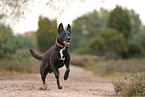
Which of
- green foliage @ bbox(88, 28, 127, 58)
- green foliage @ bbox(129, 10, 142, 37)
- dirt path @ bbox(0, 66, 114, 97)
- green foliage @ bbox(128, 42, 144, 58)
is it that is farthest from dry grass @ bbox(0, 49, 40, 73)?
green foliage @ bbox(129, 10, 142, 37)

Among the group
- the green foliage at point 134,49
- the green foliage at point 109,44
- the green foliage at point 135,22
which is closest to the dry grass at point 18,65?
the green foliage at point 109,44

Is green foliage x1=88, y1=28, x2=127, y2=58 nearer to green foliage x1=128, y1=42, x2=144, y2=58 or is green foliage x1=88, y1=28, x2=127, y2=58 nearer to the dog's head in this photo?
green foliage x1=128, y1=42, x2=144, y2=58

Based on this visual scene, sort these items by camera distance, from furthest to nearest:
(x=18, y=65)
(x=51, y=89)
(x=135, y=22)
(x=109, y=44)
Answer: (x=135, y=22) → (x=109, y=44) → (x=18, y=65) → (x=51, y=89)

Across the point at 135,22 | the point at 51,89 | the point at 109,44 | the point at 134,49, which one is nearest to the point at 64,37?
the point at 51,89

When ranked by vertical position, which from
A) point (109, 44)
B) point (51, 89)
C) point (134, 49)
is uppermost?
point (109, 44)

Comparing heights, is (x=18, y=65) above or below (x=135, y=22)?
below

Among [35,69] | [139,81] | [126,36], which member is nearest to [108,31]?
[126,36]

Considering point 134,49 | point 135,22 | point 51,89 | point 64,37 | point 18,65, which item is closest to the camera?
point 64,37

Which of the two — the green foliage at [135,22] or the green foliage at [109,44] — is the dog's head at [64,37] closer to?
the green foliage at [109,44]

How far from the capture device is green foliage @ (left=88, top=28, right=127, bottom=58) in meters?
36.3

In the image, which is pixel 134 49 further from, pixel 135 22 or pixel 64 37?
pixel 64 37

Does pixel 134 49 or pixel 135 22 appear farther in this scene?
pixel 135 22

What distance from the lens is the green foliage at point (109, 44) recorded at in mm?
36312

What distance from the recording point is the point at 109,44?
39875 mm
